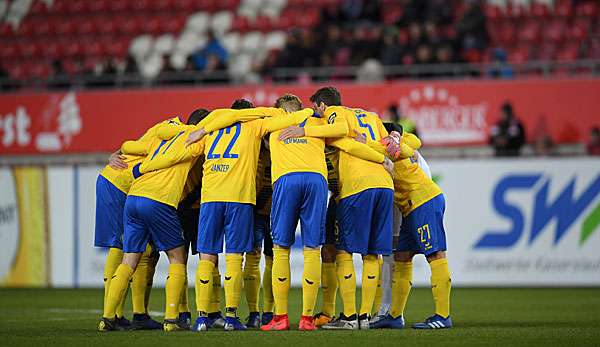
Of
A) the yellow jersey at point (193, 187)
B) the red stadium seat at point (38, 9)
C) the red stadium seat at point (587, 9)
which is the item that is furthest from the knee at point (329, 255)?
the red stadium seat at point (38, 9)

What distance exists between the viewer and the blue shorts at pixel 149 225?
11039 mm

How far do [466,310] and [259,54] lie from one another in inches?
485

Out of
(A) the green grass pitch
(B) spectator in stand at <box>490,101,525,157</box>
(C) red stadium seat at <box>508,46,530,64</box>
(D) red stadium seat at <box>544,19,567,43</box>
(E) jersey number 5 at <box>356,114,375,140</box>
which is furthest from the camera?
(D) red stadium seat at <box>544,19,567,43</box>

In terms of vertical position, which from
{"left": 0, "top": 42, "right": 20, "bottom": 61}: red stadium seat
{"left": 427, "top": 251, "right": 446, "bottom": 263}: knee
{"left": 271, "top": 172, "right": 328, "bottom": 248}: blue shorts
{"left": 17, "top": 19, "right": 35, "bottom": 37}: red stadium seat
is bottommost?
{"left": 427, "top": 251, "right": 446, "bottom": 263}: knee

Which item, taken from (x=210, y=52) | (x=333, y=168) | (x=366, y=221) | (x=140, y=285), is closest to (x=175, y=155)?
(x=140, y=285)

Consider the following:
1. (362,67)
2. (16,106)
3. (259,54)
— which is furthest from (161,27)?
(362,67)

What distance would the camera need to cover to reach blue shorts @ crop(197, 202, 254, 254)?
Result: 1086cm

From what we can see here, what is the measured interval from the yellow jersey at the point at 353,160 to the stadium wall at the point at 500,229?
738 centimetres

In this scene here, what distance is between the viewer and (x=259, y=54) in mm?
25078

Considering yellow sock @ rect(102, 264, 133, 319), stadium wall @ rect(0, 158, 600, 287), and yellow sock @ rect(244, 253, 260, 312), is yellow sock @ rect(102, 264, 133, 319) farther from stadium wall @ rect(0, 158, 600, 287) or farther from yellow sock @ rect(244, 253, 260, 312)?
stadium wall @ rect(0, 158, 600, 287)

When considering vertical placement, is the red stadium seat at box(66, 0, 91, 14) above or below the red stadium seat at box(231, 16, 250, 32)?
above

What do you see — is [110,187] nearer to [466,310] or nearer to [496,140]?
[466,310]

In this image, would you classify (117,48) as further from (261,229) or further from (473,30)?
(261,229)

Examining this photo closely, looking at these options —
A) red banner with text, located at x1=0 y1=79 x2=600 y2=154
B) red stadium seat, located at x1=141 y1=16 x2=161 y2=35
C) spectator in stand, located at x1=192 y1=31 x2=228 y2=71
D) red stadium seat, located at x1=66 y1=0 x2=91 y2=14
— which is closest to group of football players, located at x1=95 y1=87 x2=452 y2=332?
red banner with text, located at x1=0 y1=79 x2=600 y2=154
